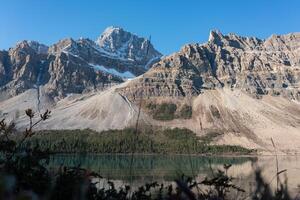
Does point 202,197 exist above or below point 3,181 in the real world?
below

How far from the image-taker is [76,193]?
1306 millimetres

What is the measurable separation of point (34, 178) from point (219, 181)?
1989 mm

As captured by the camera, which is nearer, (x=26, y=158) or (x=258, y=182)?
(x=258, y=182)

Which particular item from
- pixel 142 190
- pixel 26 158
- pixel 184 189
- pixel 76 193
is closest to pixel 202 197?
pixel 142 190

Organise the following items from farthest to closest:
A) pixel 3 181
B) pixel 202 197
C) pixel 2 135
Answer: pixel 2 135, pixel 202 197, pixel 3 181

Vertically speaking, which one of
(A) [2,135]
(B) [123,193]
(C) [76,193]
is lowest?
(B) [123,193]

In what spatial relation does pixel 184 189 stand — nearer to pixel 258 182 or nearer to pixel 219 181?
pixel 258 182

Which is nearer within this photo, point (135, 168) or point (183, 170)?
point (183, 170)

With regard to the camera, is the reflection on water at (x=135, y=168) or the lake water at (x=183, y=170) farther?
the reflection on water at (x=135, y=168)

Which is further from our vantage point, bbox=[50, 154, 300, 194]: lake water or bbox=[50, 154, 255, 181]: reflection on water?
bbox=[50, 154, 255, 181]: reflection on water

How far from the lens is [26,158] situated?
479cm

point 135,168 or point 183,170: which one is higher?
point 183,170

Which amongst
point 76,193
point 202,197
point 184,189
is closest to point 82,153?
point 202,197

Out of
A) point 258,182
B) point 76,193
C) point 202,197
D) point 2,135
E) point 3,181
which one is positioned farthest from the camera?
point 2,135
